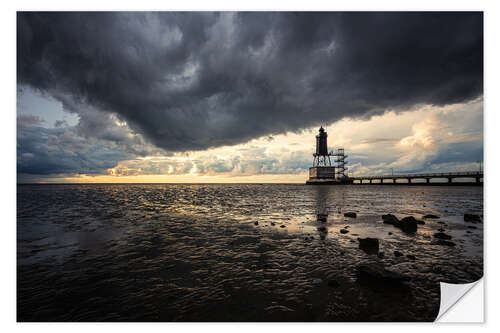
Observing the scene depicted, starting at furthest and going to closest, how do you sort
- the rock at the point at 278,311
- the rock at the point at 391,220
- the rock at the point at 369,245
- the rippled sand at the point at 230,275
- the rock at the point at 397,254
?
the rock at the point at 391,220 → the rock at the point at 369,245 → the rock at the point at 397,254 → the rippled sand at the point at 230,275 → the rock at the point at 278,311

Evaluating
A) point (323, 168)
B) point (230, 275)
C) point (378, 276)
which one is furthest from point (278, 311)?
point (323, 168)

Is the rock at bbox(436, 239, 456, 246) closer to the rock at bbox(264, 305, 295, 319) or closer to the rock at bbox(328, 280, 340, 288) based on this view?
the rock at bbox(328, 280, 340, 288)

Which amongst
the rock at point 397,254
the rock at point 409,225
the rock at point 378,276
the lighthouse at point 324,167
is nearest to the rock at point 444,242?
the rock at point 409,225

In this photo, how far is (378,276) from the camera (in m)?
6.44

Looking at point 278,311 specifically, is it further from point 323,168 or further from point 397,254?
point 323,168

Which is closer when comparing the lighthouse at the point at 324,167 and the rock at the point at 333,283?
the rock at the point at 333,283

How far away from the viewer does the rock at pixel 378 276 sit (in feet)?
20.5

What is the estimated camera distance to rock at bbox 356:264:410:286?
20.5 ft

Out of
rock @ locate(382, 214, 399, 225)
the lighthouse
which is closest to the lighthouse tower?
the lighthouse

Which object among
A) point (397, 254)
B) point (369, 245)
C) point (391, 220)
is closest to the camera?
point (397, 254)

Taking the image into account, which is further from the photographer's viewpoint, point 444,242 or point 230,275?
point 444,242

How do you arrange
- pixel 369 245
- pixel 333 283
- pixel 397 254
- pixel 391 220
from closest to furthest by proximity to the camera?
pixel 333 283 < pixel 397 254 < pixel 369 245 < pixel 391 220
